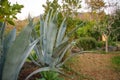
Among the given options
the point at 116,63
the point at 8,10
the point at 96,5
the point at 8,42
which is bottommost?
the point at 116,63

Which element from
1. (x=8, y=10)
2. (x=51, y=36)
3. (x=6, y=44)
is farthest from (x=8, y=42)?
(x=51, y=36)

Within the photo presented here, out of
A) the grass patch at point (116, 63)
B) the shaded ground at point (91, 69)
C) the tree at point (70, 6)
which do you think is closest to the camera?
→ the shaded ground at point (91, 69)

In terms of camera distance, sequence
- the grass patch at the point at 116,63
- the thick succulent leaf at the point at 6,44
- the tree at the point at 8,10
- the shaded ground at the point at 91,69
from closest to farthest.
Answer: the tree at the point at 8,10 < the thick succulent leaf at the point at 6,44 < the shaded ground at the point at 91,69 < the grass patch at the point at 116,63

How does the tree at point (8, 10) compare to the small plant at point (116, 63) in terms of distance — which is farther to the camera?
the small plant at point (116, 63)

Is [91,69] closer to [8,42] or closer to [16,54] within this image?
[8,42]

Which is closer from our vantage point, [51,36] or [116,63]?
[51,36]

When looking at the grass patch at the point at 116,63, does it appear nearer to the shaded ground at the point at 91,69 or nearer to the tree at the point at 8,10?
the shaded ground at the point at 91,69

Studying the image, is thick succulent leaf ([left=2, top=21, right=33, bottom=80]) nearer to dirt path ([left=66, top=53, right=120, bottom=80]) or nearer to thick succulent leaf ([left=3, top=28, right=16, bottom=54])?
thick succulent leaf ([left=3, top=28, right=16, bottom=54])

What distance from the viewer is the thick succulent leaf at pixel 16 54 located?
258 centimetres

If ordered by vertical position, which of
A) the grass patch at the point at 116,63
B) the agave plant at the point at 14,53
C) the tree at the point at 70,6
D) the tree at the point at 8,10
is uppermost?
the tree at the point at 70,6

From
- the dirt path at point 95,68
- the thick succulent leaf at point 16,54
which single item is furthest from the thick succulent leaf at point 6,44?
the dirt path at point 95,68

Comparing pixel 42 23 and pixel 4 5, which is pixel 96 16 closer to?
pixel 42 23

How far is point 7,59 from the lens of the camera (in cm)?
268

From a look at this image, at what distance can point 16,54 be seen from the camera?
2646 mm
